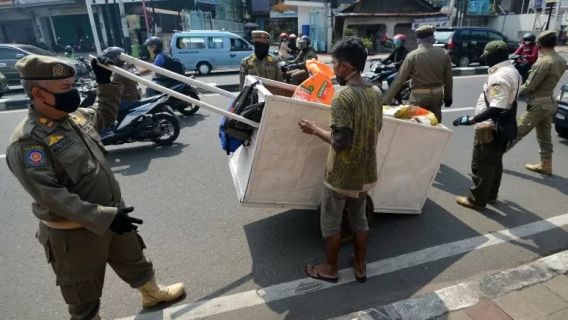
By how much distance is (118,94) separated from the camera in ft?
8.01

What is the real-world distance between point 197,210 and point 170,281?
3.72 ft

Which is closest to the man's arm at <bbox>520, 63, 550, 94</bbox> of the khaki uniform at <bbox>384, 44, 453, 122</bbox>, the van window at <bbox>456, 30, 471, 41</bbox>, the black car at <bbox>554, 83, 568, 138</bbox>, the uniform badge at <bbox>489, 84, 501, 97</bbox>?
the khaki uniform at <bbox>384, 44, 453, 122</bbox>

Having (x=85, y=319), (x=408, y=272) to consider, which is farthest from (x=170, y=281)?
(x=408, y=272)

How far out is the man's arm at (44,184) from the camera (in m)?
1.71

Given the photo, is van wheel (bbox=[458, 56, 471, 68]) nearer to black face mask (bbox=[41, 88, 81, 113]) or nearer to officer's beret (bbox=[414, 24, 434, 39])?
officer's beret (bbox=[414, 24, 434, 39])

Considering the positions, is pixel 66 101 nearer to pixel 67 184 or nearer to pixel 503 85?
pixel 67 184

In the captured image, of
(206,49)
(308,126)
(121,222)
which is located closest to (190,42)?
(206,49)

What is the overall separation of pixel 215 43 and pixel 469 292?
1406cm

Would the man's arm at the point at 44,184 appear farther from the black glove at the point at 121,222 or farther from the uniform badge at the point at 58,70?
the uniform badge at the point at 58,70

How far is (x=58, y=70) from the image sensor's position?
71.3 inches

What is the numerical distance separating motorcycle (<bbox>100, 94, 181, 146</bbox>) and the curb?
14.2 ft

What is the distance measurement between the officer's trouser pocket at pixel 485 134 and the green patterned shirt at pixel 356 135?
154cm

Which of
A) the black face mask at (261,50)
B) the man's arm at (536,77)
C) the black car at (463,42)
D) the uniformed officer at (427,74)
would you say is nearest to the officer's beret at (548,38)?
the man's arm at (536,77)

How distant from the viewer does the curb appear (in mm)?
2373
